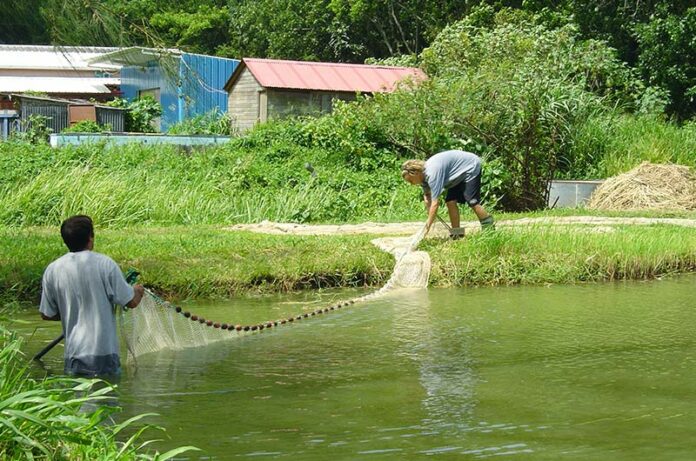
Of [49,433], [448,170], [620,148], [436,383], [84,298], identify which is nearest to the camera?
[49,433]

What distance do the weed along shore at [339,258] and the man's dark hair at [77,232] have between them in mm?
3871

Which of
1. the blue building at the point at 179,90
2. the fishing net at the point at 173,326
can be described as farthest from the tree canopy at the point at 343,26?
the fishing net at the point at 173,326

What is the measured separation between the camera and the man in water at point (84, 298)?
Answer: 6559 millimetres

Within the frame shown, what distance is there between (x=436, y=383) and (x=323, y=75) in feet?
66.7

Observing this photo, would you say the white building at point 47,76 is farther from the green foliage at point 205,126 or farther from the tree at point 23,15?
the tree at point 23,15

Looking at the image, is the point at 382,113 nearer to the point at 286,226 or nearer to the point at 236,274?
the point at 286,226

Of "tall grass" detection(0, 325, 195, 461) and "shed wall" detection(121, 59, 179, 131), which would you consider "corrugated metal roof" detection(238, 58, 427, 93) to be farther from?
"tall grass" detection(0, 325, 195, 461)

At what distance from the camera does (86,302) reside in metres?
6.57

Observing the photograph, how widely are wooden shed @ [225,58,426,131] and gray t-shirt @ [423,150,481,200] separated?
1320cm

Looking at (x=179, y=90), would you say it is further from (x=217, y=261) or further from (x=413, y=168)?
(x=217, y=261)

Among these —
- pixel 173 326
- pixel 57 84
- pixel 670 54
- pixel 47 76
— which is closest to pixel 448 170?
pixel 173 326

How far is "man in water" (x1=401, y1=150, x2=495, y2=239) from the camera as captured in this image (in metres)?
12.4

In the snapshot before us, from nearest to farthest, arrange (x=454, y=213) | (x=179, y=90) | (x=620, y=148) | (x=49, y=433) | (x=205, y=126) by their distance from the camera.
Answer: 1. (x=49, y=433)
2. (x=454, y=213)
3. (x=620, y=148)
4. (x=179, y=90)
5. (x=205, y=126)

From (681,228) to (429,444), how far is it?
31.2 ft
